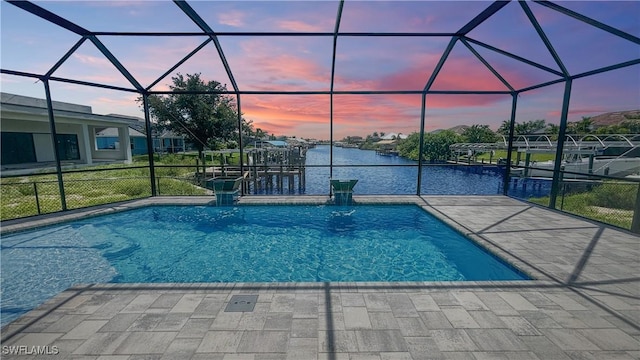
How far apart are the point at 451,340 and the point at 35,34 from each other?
818cm

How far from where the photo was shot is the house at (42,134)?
47.1 feet

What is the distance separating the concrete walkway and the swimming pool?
844 mm

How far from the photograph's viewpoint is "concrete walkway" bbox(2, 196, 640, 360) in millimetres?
2197

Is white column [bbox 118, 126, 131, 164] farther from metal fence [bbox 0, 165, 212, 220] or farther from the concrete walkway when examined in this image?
the concrete walkway

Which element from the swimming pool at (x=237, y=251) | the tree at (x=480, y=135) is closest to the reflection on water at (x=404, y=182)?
the swimming pool at (x=237, y=251)

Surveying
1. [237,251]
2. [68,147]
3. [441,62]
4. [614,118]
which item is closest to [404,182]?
[441,62]

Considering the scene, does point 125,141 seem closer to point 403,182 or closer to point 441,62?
point 403,182

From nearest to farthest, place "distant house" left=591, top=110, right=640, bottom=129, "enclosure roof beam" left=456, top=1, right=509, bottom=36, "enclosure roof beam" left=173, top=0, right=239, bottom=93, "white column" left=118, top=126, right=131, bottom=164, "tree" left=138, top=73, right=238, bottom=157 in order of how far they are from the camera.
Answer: "enclosure roof beam" left=456, top=1, right=509, bottom=36 → "enclosure roof beam" left=173, top=0, right=239, bottom=93 → "white column" left=118, top=126, right=131, bottom=164 → "tree" left=138, top=73, right=238, bottom=157 → "distant house" left=591, top=110, right=640, bottom=129

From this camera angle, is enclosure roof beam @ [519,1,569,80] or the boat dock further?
the boat dock

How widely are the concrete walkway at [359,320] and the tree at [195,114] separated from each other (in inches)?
798

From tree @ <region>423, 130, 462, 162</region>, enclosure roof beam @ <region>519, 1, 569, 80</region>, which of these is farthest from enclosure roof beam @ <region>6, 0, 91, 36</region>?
tree @ <region>423, 130, 462, 162</region>

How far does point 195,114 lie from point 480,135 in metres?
43.6

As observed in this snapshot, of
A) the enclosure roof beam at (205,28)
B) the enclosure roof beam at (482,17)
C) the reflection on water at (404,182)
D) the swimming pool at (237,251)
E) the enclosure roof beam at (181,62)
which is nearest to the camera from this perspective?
the swimming pool at (237,251)

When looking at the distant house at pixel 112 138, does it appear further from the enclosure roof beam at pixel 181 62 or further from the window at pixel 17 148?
the enclosure roof beam at pixel 181 62
